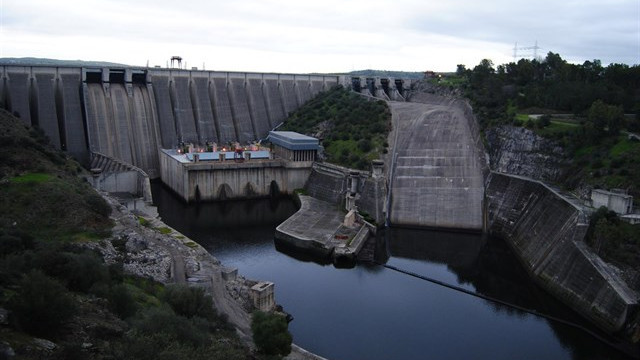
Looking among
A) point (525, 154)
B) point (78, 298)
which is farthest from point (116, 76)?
point (78, 298)

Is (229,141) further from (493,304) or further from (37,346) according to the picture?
(37,346)

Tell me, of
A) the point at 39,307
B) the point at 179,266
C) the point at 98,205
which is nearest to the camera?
the point at 39,307

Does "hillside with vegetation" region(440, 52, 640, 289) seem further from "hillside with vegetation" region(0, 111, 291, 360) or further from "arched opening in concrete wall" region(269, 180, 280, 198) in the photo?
"arched opening in concrete wall" region(269, 180, 280, 198)

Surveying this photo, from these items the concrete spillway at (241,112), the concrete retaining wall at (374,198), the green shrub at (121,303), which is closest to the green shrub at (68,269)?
the green shrub at (121,303)

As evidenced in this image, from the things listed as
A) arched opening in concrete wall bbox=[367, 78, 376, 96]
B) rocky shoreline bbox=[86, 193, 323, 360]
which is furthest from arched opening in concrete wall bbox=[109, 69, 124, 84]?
arched opening in concrete wall bbox=[367, 78, 376, 96]

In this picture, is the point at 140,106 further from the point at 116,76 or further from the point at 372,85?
the point at 372,85

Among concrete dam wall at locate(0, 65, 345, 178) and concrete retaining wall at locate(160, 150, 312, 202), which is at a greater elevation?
concrete dam wall at locate(0, 65, 345, 178)

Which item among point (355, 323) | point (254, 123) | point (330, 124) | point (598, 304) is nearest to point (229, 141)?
point (254, 123)
